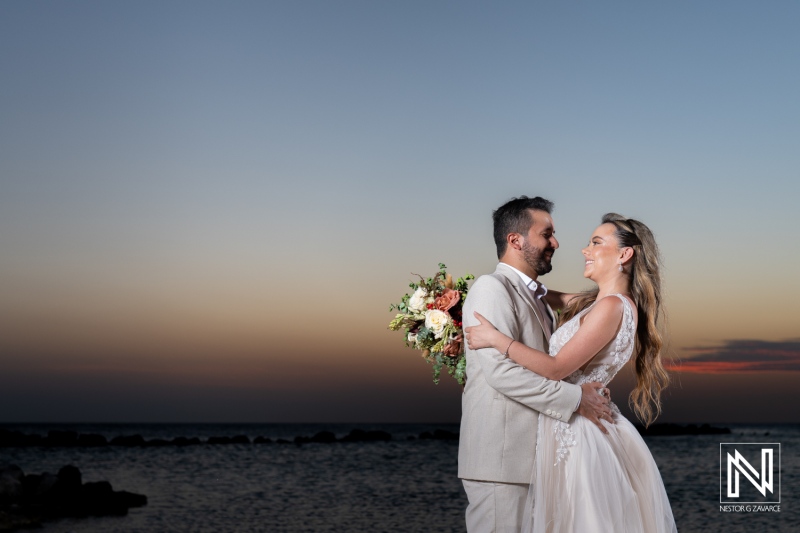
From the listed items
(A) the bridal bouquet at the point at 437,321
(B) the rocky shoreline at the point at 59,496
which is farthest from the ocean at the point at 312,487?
(A) the bridal bouquet at the point at 437,321

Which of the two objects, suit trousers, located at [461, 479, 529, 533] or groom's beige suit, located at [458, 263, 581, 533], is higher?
groom's beige suit, located at [458, 263, 581, 533]

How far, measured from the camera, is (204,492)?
26328mm

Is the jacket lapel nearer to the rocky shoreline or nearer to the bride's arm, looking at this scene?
the bride's arm

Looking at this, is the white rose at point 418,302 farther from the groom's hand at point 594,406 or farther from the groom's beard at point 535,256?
the groom's hand at point 594,406

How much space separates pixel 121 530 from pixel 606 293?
16053 mm

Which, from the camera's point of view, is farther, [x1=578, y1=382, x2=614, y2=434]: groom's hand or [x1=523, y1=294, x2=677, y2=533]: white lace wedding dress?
[x1=578, y1=382, x2=614, y2=434]: groom's hand

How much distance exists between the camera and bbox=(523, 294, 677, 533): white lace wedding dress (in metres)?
4.43

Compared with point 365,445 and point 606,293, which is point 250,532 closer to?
point 606,293

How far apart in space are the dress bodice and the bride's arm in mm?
57

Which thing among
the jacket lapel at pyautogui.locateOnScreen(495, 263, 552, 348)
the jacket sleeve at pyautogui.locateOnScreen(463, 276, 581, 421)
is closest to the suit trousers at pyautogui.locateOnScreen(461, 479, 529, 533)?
the jacket sleeve at pyautogui.locateOnScreen(463, 276, 581, 421)

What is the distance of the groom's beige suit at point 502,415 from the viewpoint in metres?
A: 4.37

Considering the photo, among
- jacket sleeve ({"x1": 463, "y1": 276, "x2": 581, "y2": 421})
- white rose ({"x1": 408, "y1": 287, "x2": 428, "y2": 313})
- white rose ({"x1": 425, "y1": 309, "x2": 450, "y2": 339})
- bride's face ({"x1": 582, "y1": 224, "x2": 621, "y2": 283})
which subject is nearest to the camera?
jacket sleeve ({"x1": 463, "y1": 276, "x2": 581, "y2": 421})

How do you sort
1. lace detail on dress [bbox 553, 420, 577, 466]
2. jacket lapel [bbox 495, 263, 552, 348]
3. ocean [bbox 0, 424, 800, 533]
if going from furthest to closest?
ocean [bbox 0, 424, 800, 533]
jacket lapel [bbox 495, 263, 552, 348]
lace detail on dress [bbox 553, 420, 577, 466]

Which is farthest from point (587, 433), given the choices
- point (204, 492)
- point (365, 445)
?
point (365, 445)
